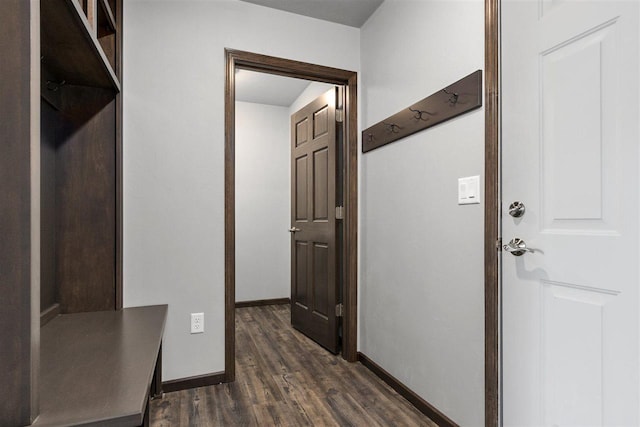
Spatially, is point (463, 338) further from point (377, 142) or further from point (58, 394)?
point (58, 394)

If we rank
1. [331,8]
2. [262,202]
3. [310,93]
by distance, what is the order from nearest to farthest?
[331,8]
[310,93]
[262,202]

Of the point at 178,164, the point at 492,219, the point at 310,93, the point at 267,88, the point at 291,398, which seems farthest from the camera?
the point at 267,88

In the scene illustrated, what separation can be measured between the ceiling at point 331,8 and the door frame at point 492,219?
1.09 m

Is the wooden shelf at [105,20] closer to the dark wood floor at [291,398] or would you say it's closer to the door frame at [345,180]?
the door frame at [345,180]

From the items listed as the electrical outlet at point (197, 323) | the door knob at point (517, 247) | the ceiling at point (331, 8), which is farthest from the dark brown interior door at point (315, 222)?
the door knob at point (517, 247)

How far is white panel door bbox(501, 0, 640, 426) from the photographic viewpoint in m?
1.07

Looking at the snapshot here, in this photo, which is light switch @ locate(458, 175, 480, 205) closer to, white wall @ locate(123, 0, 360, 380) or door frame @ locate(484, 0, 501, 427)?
door frame @ locate(484, 0, 501, 427)

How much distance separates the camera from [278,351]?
112 inches

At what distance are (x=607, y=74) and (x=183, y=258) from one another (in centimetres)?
212

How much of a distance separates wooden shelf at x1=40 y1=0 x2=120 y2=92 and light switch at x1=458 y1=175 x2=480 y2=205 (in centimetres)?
160

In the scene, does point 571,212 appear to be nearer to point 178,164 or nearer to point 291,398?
point 291,398

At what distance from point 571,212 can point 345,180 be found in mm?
1588

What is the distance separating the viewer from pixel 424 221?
6.35ft

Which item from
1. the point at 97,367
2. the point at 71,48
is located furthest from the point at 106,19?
the point at 97,367
